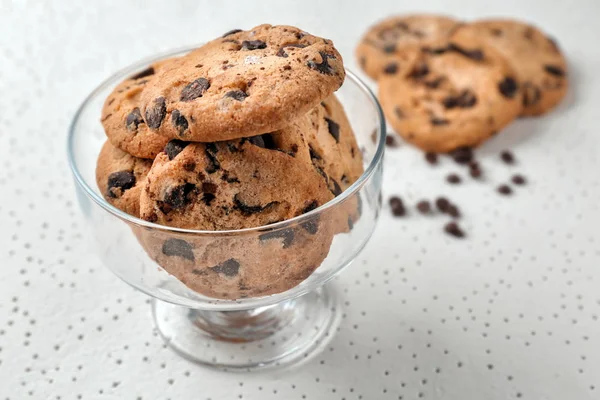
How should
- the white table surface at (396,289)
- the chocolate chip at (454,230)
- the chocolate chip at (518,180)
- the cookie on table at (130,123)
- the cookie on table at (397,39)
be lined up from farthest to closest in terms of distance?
1. the cookie on table at (397,39)
2. the chocolate chip at (518,180)
3. the chocolate chip at (454,230)
4. the white table surface at (396,289)
5. the cookie on table at (130,123)

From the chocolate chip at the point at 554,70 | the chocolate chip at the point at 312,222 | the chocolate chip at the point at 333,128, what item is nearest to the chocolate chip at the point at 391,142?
the chocolate chip at the point at 554,70

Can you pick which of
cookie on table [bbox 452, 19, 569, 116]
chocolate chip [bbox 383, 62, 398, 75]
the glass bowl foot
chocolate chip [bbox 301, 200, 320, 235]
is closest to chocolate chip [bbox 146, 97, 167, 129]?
chocolate chip [bbox 301, 200, 320, 235]

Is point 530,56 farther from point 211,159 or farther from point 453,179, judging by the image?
point 211,159

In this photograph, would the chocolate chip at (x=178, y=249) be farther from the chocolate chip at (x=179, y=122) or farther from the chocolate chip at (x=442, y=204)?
the chocolate chip at (x=442, y=204)

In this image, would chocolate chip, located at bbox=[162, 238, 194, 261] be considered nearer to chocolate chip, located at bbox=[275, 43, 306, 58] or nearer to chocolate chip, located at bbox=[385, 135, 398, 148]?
chocolate chip, located at bbox=[275, 43, 306, 58]

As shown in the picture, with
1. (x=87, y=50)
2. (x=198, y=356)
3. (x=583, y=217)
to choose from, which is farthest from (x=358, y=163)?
(x=87, y=50)
